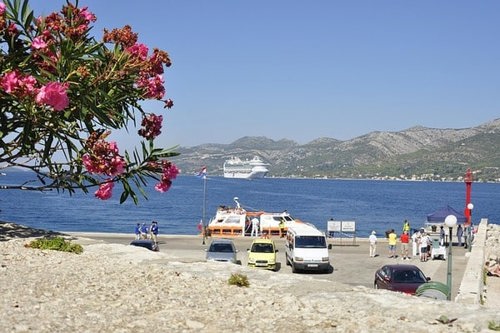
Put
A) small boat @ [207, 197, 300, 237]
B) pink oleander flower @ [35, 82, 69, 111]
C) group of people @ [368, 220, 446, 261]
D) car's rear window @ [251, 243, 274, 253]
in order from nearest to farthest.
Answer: pink oleander flower @ [35, 82, 69, 111] → car's rear window @ [251, 243, 274, 253] → group of people @ [368, 220, 446, 261] → small boat @ [207, 197, 300, 237]

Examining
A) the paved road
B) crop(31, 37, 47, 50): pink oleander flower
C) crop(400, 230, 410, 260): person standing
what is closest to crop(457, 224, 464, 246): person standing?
the paved road

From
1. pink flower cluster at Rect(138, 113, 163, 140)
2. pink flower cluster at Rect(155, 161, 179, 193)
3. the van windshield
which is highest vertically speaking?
pink flower cluster at Rect(138, 113, 163, 140)

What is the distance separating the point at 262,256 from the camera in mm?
25484

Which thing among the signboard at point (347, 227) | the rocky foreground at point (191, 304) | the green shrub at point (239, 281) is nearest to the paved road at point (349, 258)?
the signboard at point (347, 227)

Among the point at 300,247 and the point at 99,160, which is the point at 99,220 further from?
the point at 99,160

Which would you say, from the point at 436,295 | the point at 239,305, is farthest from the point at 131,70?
the point at 436,295

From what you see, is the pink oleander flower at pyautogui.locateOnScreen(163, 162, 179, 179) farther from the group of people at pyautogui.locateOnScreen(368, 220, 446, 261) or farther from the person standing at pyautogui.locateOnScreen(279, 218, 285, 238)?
the person standing at pyautogui.locateOnScreen(279, 218, 285, 238)

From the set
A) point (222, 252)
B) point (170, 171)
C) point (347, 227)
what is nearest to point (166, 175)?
point (170, 171)

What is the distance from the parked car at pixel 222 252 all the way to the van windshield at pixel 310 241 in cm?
304

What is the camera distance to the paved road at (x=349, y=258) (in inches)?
955

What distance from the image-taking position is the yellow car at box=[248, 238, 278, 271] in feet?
82.9

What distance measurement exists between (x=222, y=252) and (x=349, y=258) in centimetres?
859

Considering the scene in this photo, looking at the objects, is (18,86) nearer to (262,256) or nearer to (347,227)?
(262,256)

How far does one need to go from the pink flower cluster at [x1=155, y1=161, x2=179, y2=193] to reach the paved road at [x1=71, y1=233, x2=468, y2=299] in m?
11.1
